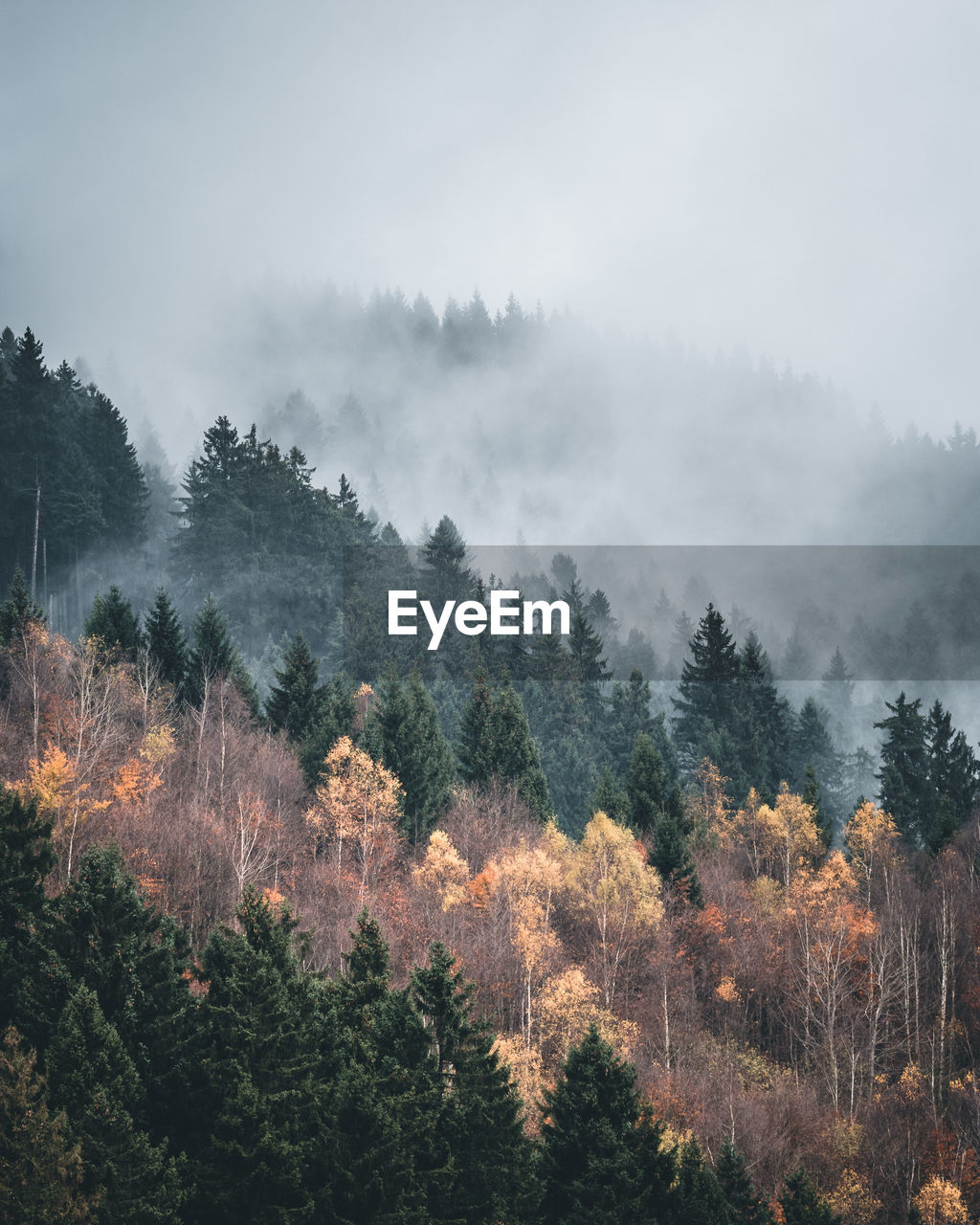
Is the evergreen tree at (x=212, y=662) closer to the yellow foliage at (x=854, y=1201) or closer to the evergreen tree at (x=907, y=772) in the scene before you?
the yellow foliage at (x=854, y=1201)

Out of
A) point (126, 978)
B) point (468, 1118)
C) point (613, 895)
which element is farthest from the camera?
point (613, 895)

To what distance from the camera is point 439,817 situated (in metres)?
63.3

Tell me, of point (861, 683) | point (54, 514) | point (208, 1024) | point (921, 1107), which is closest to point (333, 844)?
point (208, 1024)

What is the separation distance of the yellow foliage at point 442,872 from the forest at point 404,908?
0.21 metres

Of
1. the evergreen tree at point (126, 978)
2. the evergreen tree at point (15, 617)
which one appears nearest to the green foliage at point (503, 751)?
the evergreen tree at point (15, 617)

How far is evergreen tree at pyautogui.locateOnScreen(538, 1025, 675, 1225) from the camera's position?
3155 centimetres

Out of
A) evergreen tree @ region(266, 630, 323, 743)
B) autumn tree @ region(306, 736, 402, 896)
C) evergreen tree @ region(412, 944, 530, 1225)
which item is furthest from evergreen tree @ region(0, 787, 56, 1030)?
evergreen tree @ region(266, 630, 323, 743)

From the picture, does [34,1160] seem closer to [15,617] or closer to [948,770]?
[15,617]

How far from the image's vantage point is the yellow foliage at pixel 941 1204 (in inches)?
1576

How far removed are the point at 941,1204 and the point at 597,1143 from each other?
18415 mm

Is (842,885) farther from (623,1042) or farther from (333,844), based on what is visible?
(333,844)

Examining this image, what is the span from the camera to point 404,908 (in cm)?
5044

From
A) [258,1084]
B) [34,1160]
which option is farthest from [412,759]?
[34,1160]

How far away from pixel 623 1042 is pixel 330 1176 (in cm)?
2121
